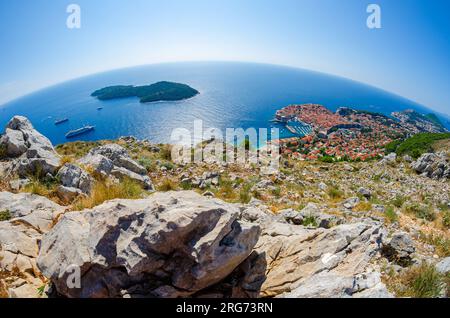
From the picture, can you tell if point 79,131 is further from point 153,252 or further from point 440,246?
point 440,246

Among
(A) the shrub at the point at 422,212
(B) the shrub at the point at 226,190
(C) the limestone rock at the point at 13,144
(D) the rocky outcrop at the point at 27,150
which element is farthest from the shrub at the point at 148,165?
(A) the shrub at the point at 422,212

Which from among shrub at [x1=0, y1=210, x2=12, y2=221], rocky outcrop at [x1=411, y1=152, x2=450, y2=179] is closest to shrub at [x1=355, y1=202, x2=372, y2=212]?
shrub at [x1=0, y1=210, x2=12, y2=221]

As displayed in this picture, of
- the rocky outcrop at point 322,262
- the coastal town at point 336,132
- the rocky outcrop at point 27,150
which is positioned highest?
the rocky outcrop at point 27,150

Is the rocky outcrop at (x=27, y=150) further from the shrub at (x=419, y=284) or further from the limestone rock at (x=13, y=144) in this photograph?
the shrub at (x=419, y=284)

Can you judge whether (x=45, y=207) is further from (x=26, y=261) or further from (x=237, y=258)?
(x=237, y=258)

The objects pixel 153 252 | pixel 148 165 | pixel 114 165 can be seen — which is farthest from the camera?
pixel 148 165

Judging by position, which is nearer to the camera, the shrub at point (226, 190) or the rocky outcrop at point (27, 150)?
the rocky outcrop at point (27, 150)

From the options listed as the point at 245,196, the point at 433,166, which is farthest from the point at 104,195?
the point at 433,166
